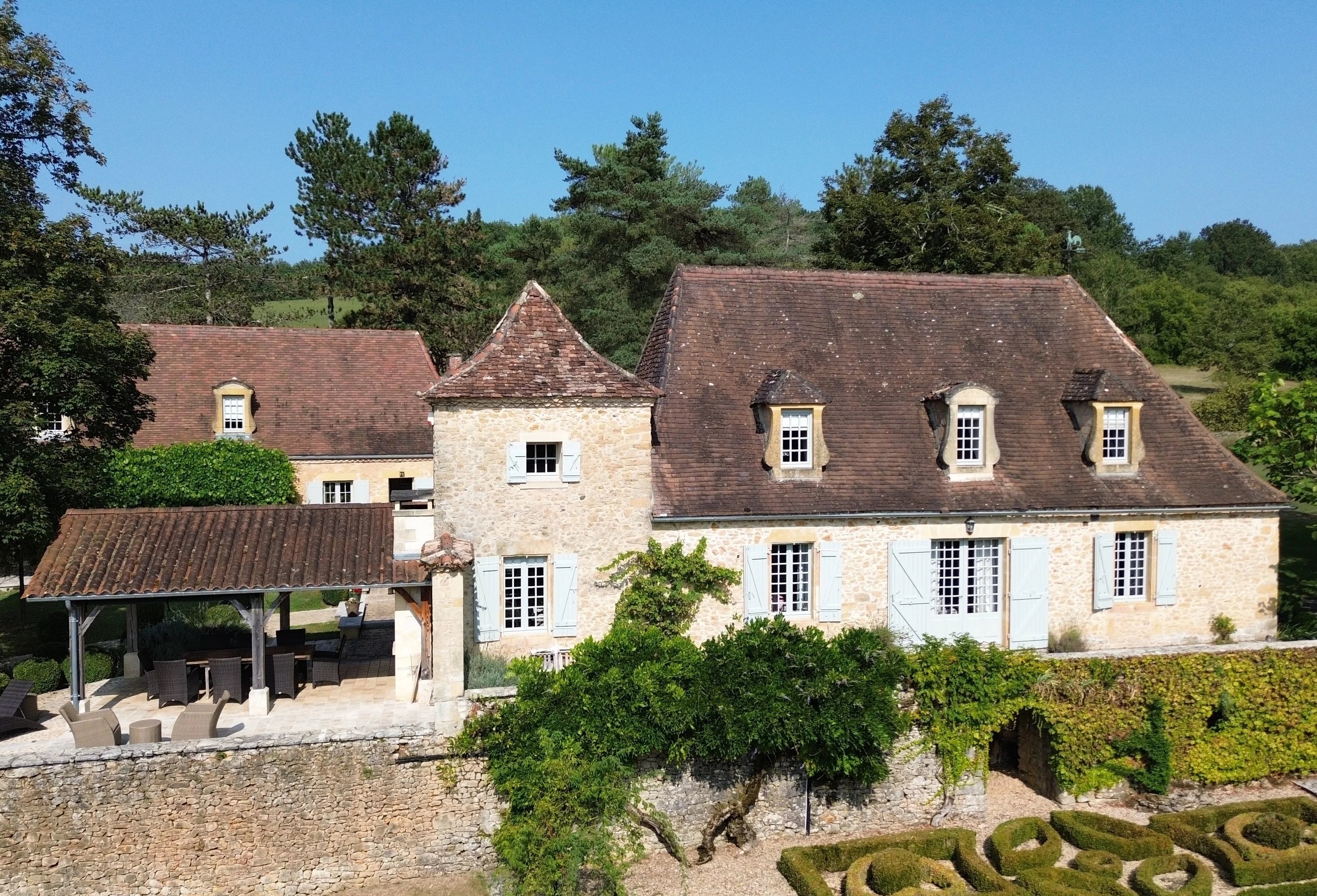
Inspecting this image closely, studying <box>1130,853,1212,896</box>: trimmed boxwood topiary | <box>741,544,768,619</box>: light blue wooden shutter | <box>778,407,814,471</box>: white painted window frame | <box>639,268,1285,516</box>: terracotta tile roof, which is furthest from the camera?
Answer: <box>778,407,814,471</box>: white painted window frame

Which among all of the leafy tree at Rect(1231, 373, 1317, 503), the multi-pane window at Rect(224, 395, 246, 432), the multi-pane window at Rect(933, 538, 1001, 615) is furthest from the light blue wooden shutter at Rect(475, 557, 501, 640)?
the leafy tree at Rect(1231, 373, 1317, 503)

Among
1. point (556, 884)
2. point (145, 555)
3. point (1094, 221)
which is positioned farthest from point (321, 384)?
point (1094, 221)

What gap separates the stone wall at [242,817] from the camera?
13.2 m

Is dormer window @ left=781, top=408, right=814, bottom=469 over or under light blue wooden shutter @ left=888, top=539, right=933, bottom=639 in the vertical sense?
over

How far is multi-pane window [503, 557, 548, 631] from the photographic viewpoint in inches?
663

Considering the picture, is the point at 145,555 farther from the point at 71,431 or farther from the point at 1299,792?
the point at 1299,792

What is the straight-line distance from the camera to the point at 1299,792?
16.4 metres

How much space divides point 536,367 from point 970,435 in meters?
8.73

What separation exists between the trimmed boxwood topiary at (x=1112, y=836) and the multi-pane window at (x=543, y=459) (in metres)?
10.2

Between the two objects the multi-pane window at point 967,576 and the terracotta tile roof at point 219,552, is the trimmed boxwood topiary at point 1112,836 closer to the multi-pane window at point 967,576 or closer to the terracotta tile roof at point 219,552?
the multi-pane window at point 967,576

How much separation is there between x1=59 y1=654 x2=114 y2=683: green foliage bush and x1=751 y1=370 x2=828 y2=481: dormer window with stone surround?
13214 millimetres

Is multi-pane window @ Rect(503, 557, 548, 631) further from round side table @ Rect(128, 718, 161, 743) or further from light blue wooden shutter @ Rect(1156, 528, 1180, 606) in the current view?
light blue wooden shutter @ Rect(1156, 528, 1180, 606)

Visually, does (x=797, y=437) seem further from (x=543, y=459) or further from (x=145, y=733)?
(x=145, y=733)

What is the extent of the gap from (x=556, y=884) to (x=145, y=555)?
878 centimetres
